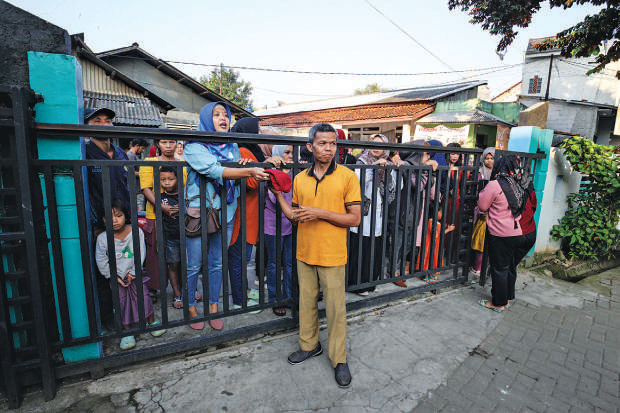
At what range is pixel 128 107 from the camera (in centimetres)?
1116

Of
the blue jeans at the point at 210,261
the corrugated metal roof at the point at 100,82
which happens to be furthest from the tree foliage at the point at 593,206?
the corrugated metal roof at the point at 100,82

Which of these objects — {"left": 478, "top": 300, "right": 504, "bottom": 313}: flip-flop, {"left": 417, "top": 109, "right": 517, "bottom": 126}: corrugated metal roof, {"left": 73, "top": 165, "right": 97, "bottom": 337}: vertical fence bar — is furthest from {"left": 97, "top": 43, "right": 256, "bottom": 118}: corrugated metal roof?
{"left": 73, "top": 165, "right": 97, "bottom": 337}: vertical fence bar

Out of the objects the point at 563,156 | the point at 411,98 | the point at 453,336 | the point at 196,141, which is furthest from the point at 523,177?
the point at 411,98

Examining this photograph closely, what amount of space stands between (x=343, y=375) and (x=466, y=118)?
14.5 meters

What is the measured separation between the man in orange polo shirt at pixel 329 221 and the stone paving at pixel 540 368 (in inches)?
27.9

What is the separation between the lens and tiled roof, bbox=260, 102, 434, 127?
1659cm

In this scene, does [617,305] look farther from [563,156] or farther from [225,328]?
[225,328]

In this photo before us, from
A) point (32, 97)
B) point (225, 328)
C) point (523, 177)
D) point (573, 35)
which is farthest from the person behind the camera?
point (573, 35)

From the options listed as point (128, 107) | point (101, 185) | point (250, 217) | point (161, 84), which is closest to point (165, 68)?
point (161, 84)

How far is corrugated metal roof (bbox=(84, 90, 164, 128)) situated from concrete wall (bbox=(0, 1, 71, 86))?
868 centimetres

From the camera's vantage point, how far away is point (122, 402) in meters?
2.03

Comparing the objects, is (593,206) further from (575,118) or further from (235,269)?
(575,118)

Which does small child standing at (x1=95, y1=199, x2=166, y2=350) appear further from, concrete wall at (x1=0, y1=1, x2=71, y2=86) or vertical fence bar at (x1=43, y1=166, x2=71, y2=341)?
concrete wall at (x1=0, y1=1, x2=71, y2=86)

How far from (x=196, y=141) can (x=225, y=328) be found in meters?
1.64
